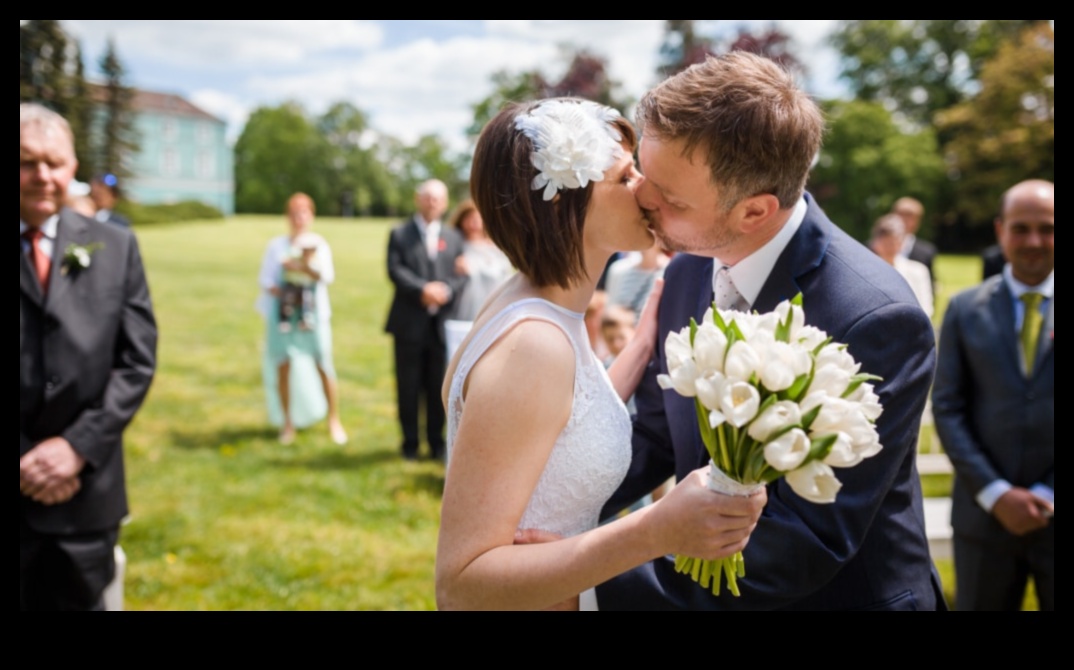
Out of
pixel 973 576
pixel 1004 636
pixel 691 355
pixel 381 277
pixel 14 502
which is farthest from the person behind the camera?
pixel 381 277

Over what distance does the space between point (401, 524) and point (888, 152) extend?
4447 cm

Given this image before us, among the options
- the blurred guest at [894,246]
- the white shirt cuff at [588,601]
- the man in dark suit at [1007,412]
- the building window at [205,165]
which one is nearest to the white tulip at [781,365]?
the white shirt cuff at [588,601]

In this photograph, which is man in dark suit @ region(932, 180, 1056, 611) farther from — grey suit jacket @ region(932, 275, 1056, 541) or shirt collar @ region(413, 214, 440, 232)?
shirt collar @ region(413, 214, 440, 232)

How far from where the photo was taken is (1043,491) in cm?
446

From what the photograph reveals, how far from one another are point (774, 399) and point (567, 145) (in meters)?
0.95

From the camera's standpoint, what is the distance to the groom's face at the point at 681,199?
2.46 m

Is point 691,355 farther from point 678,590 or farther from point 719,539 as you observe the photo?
point 678,590

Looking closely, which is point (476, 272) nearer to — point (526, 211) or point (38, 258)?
point (38, 258)

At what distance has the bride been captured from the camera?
2.12 meters

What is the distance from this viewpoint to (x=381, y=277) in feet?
99.0

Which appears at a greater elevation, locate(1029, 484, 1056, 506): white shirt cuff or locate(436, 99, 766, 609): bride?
locate(436, 99, 766, 609): bride

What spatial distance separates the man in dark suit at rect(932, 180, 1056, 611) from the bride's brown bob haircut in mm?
3089

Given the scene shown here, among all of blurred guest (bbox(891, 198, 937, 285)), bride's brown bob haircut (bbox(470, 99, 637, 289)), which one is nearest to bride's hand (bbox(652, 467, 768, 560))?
bride's brown bob haircut (bbox(470, 99, 637, 289))

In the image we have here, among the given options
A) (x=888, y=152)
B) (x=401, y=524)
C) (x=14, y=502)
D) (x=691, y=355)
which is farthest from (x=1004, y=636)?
(x=888, y=152)
